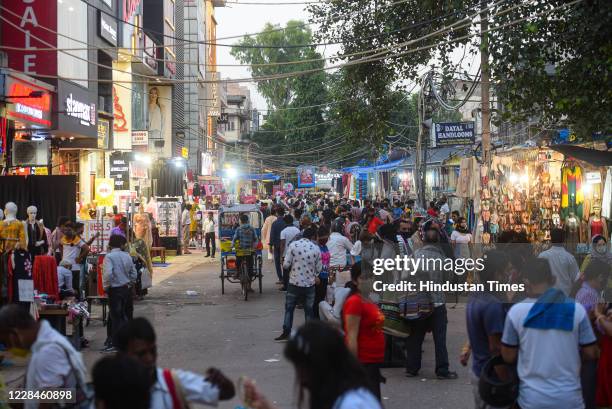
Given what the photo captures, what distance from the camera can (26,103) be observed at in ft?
58.3

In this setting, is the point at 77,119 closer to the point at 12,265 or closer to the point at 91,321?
the point at 91,321

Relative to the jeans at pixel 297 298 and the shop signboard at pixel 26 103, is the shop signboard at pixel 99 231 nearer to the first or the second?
the shop signboard at pixel 26 103

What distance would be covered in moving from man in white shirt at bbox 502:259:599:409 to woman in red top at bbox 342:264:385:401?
175 centimetres

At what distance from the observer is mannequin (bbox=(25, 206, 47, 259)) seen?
1432cm

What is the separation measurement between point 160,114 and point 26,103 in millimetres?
25199

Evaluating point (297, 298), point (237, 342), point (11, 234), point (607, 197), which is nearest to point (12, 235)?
point (11, 234)

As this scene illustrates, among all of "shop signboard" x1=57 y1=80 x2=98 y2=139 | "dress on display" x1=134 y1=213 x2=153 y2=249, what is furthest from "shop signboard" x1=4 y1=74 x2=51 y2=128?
"dress on display" x1=134 y1=213 x2=153 y2=249

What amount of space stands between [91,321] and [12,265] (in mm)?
3654

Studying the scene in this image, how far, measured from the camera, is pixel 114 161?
90.1 feet

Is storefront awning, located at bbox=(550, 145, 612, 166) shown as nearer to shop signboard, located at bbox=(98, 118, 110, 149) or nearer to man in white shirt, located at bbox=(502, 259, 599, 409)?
man in white shirt, located at bbox=(502, 259, 599, 409)

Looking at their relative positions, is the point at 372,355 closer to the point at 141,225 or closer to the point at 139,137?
the point at 141,225

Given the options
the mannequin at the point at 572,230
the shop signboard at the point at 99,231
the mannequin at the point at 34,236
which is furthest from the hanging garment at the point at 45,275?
the mannequin at the point at 572,230

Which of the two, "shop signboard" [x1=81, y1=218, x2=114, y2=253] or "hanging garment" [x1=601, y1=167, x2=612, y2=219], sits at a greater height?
"hanging garment" [x1=601, y1=167, x2=612, y2=219]

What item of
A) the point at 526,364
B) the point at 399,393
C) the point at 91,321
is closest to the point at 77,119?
the point at 91,321
